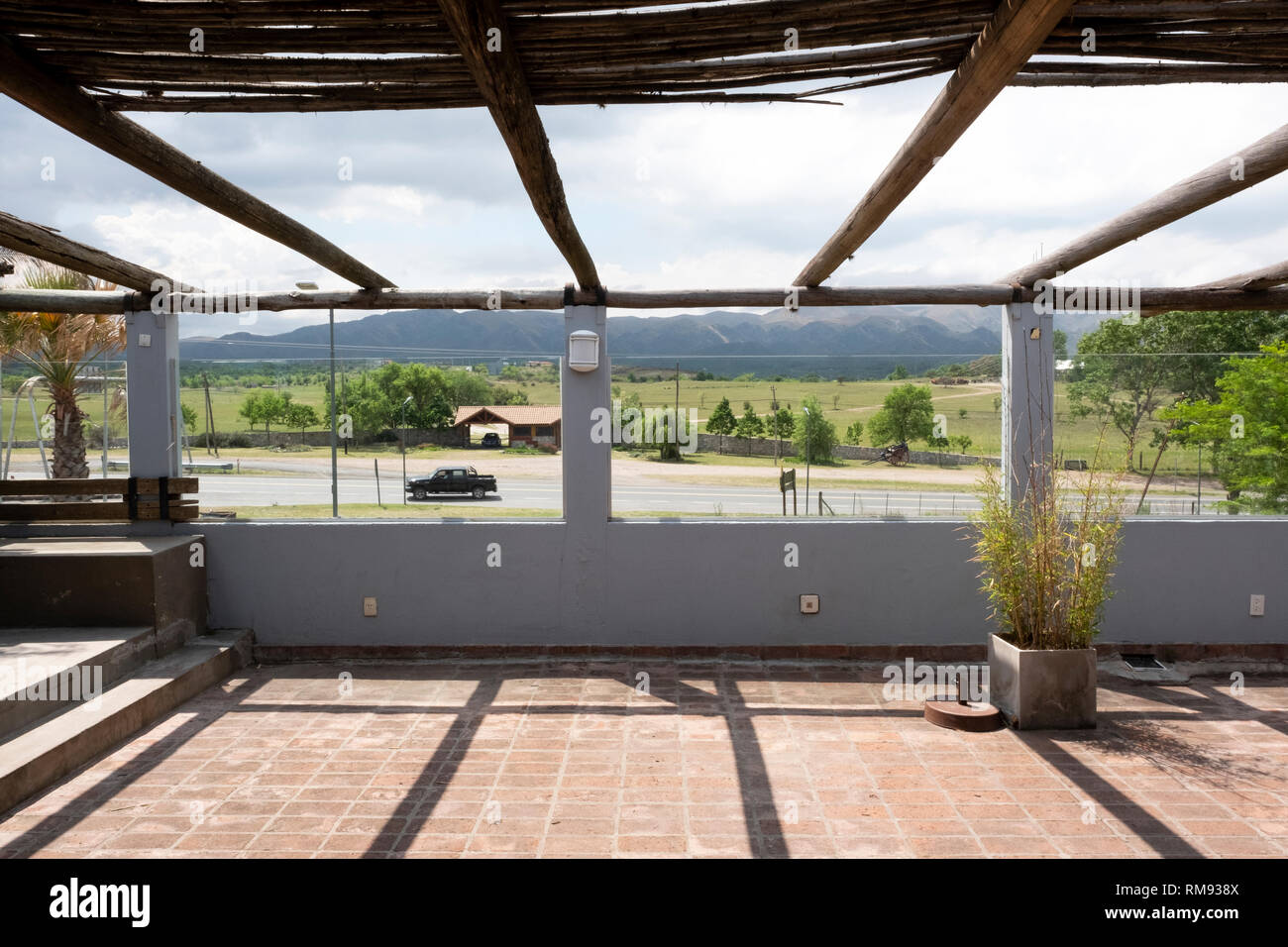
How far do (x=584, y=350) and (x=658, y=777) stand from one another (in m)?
3.13

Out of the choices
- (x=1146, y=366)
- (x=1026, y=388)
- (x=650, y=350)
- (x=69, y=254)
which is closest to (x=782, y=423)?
(x=650, y=350)

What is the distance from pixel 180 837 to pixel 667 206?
891 centimetres

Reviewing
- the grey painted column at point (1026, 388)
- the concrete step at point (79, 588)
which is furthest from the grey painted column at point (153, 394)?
the grey painted column at point (1026, 388)

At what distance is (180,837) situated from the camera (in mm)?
3623

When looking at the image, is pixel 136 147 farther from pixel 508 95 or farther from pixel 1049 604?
pixel 1049 604

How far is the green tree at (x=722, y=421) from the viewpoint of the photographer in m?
6.76

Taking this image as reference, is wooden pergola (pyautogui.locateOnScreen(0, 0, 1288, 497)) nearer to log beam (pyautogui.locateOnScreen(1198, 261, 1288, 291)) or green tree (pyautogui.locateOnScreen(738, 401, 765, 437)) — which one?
log beam (pyautogui.locateOnScreen(1198, 261, 1288, 291))

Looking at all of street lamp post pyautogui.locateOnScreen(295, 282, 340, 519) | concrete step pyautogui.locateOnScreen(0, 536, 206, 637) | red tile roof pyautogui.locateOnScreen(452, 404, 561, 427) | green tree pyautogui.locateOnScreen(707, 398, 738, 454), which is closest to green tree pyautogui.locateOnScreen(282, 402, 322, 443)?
street lamp post pyautogui.locateOnScreen(295, 282, 340, 519)

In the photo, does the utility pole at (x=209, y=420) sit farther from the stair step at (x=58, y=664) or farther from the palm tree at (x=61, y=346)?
the stair step at (x=58, y=664)

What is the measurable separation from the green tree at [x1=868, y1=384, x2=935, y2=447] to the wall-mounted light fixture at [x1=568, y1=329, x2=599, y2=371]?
218cm

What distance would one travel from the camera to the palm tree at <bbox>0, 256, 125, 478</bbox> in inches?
278

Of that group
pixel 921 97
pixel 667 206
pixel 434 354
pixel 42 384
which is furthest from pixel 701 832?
pixel 667 206

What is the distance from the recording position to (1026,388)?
6348 mm
